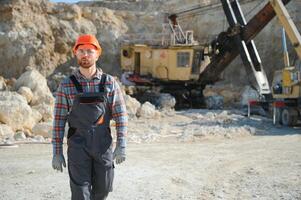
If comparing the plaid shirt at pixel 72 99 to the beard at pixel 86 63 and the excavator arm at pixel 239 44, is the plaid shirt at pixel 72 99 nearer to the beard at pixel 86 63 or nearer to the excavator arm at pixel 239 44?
the beard at pixel 86 63

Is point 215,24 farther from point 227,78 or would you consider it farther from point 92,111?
point 92,111

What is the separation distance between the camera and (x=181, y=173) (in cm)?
734

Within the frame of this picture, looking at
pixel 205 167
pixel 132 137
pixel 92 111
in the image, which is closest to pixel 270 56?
pixel 132 137

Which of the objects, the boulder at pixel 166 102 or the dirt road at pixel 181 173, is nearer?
the dirt road at pixel 181 173

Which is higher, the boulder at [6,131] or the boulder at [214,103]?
the boulder at [214,103]

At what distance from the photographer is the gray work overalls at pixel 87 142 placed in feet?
12.4

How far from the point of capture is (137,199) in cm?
569

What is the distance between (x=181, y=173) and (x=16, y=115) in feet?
22.0

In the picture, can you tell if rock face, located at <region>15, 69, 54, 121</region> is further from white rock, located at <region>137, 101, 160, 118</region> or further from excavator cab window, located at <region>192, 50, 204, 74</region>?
excavator cab window, located at <region>192, 50, 204, 74</region>

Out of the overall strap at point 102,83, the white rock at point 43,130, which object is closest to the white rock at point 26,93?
the white rock at point 43,130

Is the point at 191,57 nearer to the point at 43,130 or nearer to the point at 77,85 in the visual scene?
the point at 43,130

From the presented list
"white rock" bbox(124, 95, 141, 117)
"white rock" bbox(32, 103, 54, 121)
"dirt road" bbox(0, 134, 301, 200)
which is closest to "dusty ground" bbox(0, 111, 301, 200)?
"dirt road" bbox(0, 134, 301, 200)

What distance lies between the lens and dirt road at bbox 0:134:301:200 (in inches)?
237

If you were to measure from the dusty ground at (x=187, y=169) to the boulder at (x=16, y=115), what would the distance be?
7.27 ft
